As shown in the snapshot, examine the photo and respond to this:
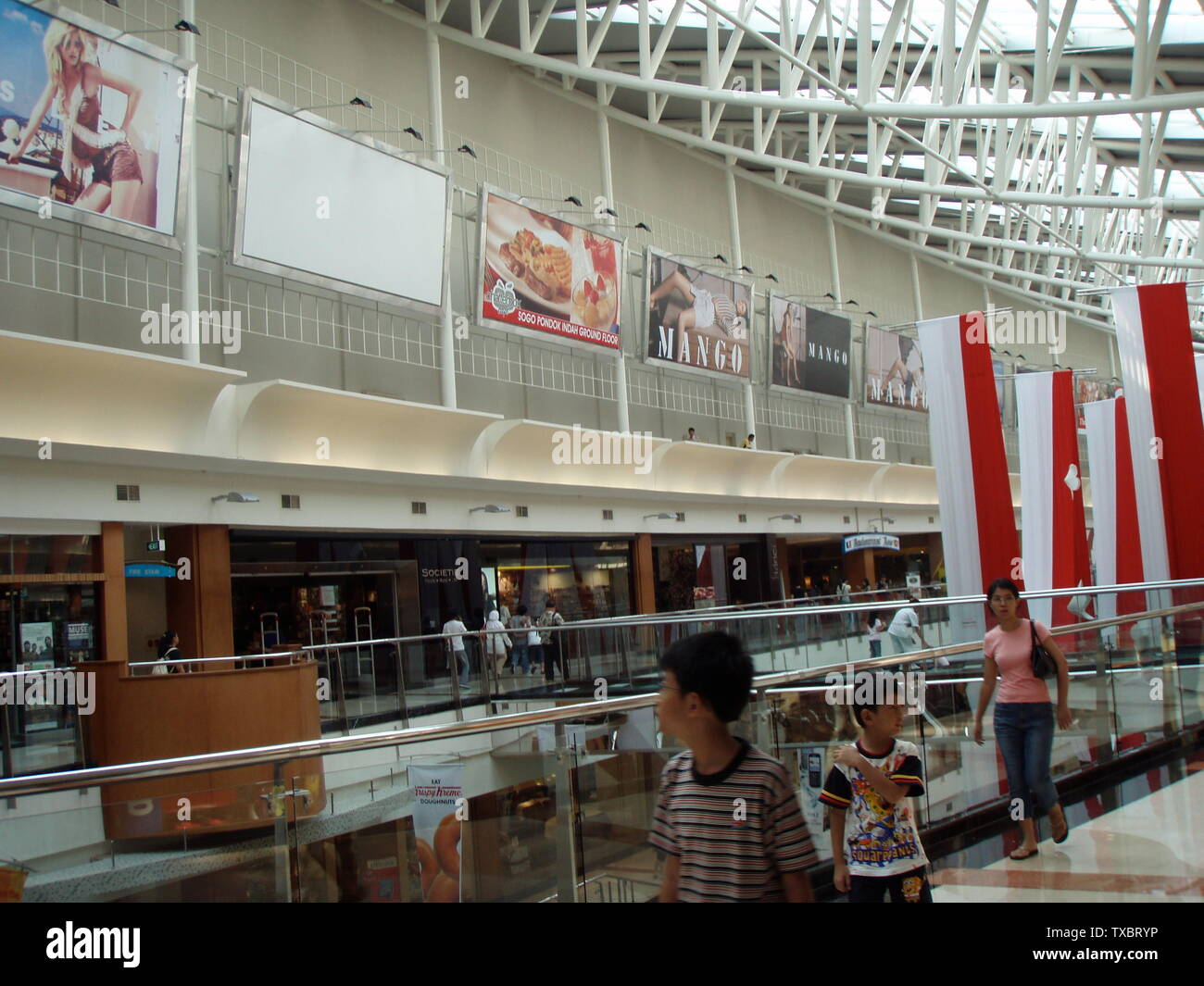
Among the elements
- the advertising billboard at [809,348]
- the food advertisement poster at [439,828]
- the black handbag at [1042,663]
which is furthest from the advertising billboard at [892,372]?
the food advertisement poster at [439,828]

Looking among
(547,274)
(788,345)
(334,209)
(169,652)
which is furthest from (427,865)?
(788,345)

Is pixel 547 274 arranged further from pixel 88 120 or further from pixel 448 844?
pixel 448 844

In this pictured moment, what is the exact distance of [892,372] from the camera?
1302 inches

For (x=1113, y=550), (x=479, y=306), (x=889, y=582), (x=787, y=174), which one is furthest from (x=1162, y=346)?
(x=889, y=582)

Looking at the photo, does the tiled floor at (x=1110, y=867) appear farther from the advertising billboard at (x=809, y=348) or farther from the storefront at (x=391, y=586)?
the advertising billboard at (x=809, y=348)

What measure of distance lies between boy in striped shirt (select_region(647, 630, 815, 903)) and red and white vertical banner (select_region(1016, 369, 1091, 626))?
527 inches

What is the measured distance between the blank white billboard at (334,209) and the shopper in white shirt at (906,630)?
9.73 metres

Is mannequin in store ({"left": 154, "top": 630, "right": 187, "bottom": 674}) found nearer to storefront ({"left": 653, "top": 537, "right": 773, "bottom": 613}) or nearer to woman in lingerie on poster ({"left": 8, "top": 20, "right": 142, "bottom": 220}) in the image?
woman in lingerie on poster ({"left": 8, "top": 20, "right": 142, "bottom": 220})

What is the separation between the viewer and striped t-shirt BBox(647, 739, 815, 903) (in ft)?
9.35

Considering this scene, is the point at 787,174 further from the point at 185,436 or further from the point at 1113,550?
the point at 185,436

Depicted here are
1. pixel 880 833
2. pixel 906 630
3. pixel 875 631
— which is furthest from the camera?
pixel 875 631

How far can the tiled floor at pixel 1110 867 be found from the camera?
201 inches

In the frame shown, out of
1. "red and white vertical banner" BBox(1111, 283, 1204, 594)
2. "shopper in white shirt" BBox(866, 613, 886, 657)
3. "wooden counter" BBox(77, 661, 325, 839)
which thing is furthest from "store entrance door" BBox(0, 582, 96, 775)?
"red and white vertical banner" BBox(1111, 283, 1204, 594)

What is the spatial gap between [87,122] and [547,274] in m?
8.98
